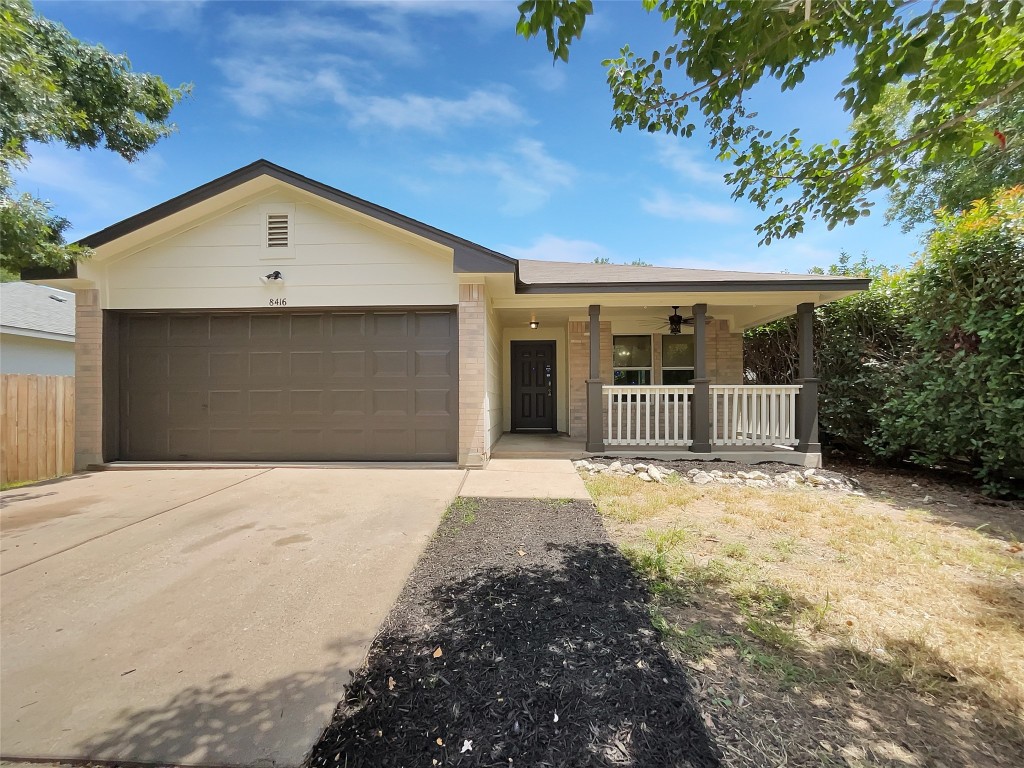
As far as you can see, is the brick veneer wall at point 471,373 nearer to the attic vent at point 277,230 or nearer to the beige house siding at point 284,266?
the beige house siding at point 284,266

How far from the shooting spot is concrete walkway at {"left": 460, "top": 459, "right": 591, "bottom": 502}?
4883 mm

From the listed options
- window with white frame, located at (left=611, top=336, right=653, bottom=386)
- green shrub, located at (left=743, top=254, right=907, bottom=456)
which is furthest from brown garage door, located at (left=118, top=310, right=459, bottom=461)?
green shrub, located at (left=743, top=254, right=907, bottom=456)

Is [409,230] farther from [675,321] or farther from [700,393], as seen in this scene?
[700,393]

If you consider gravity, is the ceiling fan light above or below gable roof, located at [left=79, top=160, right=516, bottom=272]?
below

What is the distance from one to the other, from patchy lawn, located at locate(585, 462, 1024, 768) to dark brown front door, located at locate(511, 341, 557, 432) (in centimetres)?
547

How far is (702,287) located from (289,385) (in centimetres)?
665

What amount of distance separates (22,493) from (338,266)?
4.73 metres

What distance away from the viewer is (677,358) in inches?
362

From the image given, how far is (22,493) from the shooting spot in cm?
506

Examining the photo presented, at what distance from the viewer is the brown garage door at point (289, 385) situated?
6.49 meters

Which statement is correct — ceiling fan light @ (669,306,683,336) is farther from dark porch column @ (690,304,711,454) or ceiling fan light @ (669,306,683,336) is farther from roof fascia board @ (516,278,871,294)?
roof fascia board @ (516,278,871,294)

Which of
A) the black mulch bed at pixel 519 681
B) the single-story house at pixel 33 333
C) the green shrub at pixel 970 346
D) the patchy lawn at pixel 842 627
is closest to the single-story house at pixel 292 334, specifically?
the green shrub at pixel 970 346

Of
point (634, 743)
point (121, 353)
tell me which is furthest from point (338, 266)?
point (634, 743)

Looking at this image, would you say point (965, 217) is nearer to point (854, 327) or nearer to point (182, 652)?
point (854, 327)
